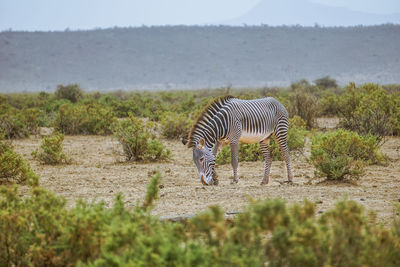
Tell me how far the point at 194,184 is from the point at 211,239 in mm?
5923

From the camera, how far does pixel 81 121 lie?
57.5 ft

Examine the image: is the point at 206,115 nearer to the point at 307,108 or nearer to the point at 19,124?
the point at 19,124

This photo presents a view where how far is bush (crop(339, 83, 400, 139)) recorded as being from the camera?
46.3 feet

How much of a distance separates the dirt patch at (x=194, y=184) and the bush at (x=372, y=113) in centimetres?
66

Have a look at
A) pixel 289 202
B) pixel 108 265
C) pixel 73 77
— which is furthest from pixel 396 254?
pixel 73 77

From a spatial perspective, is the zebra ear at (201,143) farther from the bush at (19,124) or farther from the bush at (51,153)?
the bush at (19,124)

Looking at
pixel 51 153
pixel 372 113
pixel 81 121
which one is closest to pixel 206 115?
pixel 51 153

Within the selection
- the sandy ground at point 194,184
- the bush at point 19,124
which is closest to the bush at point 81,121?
the bush at point 19,124

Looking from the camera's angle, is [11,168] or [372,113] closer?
[11,168]

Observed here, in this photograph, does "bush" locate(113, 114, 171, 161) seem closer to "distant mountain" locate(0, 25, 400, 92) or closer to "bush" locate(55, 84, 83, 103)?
"bush" locate(55, 84, 83, 103)

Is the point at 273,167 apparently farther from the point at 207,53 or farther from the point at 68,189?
the point at 207,53

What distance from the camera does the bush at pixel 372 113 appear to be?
14125 millimetres

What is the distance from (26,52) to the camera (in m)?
82.3

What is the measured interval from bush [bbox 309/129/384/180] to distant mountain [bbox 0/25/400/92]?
6133 centimetres
